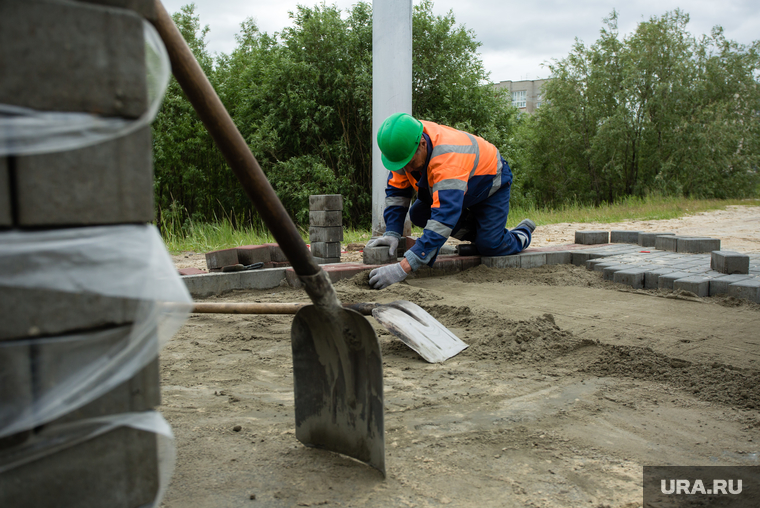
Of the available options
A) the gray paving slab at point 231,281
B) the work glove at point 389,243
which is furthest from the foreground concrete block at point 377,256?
the gray paving slab at point 231,281

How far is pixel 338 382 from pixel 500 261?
3.99 metres

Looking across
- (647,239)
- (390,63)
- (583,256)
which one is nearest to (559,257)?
(583,256)

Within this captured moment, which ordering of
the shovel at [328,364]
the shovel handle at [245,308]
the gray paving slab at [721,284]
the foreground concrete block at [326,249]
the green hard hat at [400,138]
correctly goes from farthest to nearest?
the foreground concrete block at [326,249] < the green hard hat at [400,138] < the gray paving slab at [721,284] < the shovel handle at [245,308] < the shovel at [328,364]

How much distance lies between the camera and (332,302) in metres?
1.92

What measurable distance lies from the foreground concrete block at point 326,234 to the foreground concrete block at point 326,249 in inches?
1.7

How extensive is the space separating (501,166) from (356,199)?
9012 mm

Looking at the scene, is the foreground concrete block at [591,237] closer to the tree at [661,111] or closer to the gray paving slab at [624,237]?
the gray paving slab at [624,237]

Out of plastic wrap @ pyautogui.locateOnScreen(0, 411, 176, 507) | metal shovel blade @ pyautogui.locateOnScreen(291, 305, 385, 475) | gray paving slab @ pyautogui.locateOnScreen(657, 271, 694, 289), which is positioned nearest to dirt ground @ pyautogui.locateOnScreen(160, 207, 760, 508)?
metal shovel blade @ pyautogui.locateOnScreen(291, 305, 385, 475)

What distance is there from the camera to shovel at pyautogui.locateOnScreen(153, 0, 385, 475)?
5.49 feet

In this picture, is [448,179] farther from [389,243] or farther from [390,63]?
[390,63]

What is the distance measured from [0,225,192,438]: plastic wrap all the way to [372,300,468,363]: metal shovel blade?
1.88 m

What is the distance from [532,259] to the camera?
5.82 meters

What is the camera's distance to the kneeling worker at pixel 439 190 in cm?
458

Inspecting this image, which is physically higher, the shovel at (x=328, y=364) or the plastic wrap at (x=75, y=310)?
the plastic wrap at (x=75, y=310)
